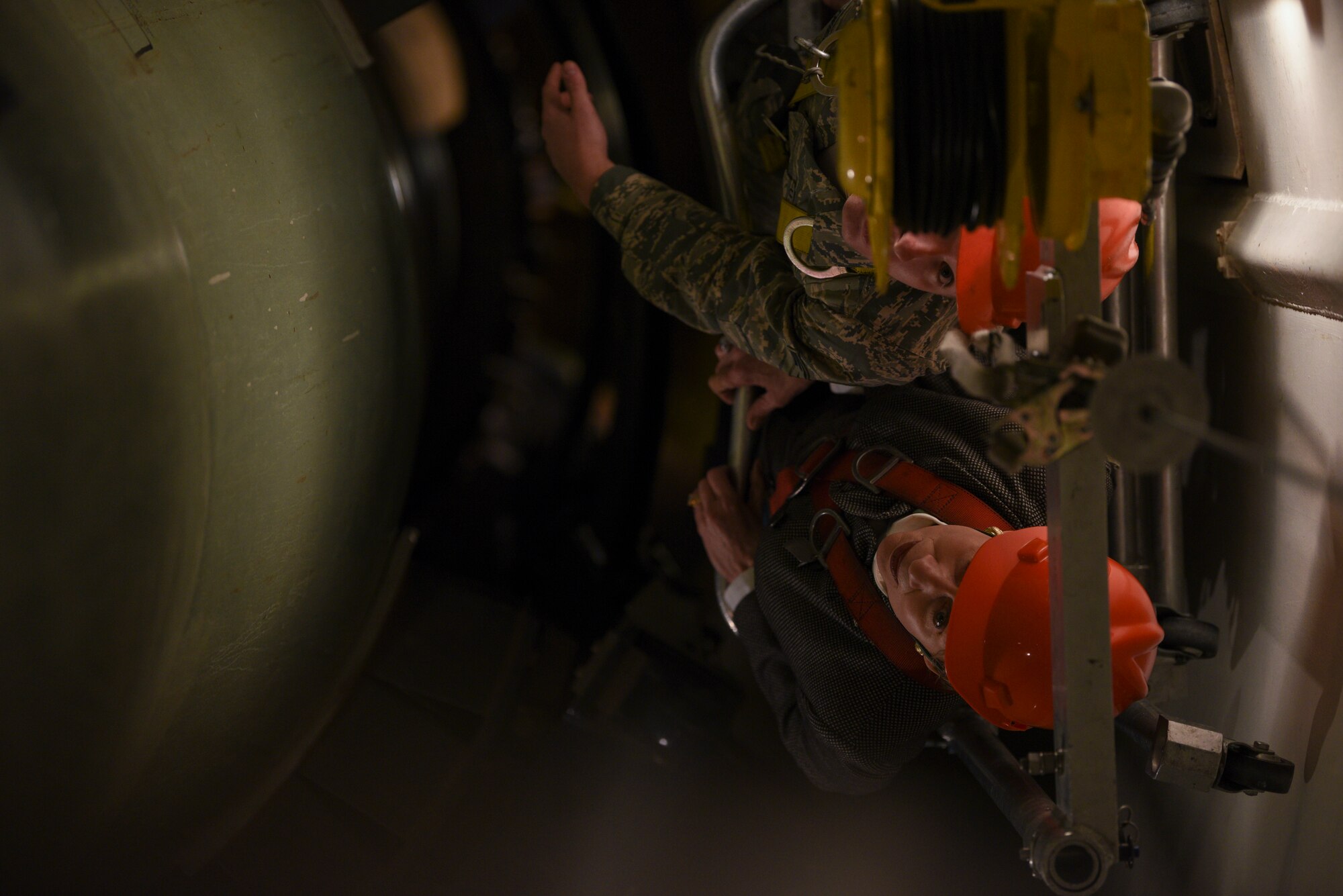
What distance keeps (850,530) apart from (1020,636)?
0.89 ft

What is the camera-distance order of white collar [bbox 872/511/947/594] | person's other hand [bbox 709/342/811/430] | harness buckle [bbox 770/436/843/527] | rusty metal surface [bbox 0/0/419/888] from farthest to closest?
1. person's other hand [bbox 709/342/811/430]
2. harness buckle [bbox 770/436/843/527]
3. white collar [bbox 872/511/947/594]
4. rusty metal surface [bbox 0/0/419/888]

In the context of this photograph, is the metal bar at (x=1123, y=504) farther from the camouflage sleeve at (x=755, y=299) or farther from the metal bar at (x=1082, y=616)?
the metal bar at (x=1082, y=616)

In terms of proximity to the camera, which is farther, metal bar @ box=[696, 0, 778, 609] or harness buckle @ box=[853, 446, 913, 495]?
metal bar @ box=[696, 0, 778, 609]

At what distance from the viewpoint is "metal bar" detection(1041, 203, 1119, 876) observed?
1.54ft

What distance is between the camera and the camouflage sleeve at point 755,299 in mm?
791

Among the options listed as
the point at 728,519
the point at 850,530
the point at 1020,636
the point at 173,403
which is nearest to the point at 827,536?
the point at 850,530

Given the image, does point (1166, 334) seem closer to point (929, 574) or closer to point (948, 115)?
point (929, 574)

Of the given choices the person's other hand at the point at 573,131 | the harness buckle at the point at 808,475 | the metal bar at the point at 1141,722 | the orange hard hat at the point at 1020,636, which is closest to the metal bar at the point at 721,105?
the person's other hand at the point at 573,131

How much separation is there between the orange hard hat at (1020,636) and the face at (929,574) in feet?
0.10

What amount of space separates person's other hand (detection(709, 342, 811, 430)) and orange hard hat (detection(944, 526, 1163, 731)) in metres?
0.41

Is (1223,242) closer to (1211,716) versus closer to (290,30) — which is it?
(1211,716)

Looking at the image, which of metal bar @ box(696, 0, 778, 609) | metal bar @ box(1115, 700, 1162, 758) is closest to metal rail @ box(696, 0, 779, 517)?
metal bar @ box(696, 0, 778, 609)

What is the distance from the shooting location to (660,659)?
1.17 meters

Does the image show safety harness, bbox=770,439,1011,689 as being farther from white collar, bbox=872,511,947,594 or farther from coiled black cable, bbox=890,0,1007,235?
coiled black cable, bbox=890,0,1007,235
